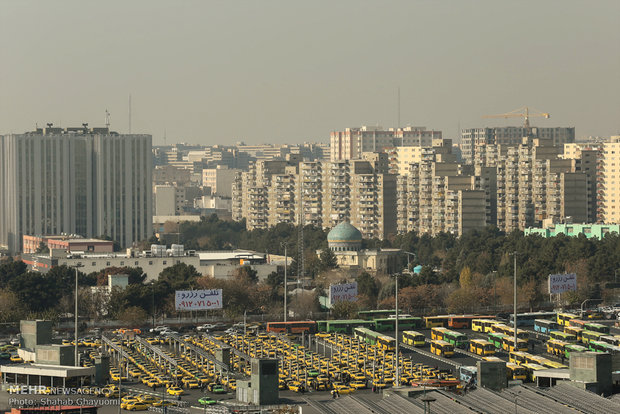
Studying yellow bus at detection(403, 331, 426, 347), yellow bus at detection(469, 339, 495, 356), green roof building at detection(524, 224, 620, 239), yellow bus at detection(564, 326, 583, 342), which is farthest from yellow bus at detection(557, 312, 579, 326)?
green roof building at detection(524, 224, 620, 239)

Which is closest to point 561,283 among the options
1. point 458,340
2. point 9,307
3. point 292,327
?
point 458,340

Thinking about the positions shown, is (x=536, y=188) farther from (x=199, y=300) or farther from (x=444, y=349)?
(x=444, y=349)

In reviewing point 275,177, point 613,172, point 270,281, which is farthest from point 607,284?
point 275,177

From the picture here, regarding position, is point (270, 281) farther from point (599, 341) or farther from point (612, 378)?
point (612, 378)

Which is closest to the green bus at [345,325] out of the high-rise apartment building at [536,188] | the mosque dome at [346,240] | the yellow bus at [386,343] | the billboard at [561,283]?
the yellow bus at [386,343]

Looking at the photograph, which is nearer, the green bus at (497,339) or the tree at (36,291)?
the green bus at (497,339)

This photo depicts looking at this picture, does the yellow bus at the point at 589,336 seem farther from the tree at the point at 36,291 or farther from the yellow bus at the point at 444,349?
the tree at the point at 36,291

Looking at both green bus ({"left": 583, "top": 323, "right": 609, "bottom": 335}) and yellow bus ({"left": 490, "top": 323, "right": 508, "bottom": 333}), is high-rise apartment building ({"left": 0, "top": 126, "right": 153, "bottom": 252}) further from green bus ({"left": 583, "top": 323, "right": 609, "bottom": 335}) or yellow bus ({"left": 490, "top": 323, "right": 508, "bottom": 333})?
green bus ({"left": 583, "top": 323, "right": 609, "bottom": 335})
